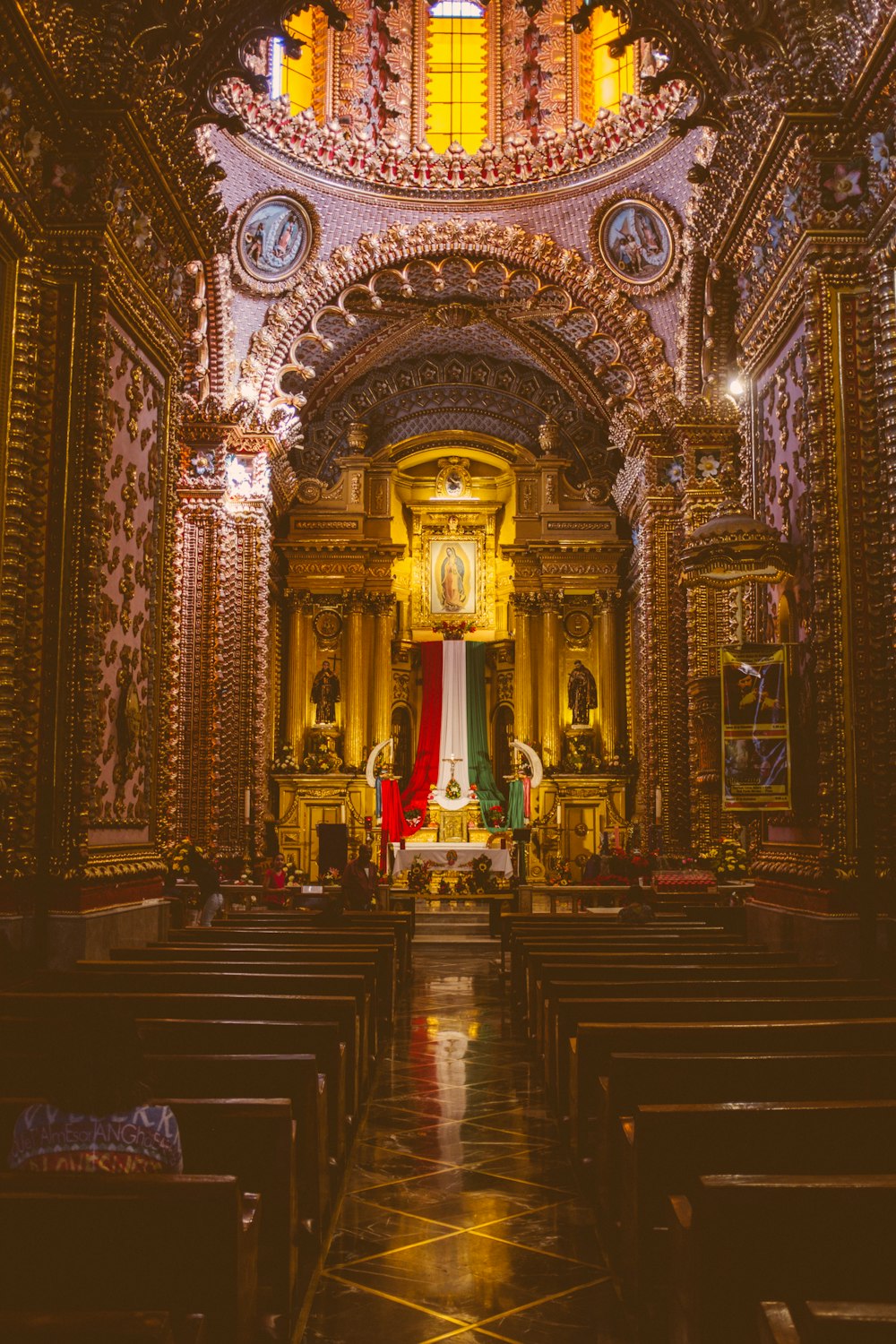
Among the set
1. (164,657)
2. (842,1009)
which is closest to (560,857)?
(164,657)

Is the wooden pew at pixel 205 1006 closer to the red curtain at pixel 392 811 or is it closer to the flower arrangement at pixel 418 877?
the flower arrangement at pixel 418 877

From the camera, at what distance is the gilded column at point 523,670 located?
77.0 ft

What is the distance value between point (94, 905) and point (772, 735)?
16.2 ft

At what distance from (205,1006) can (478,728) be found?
19628 millimetres

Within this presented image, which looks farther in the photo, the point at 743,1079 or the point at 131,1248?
the point at 743,1079

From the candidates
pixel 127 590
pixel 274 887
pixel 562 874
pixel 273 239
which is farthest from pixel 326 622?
pixel 127 590

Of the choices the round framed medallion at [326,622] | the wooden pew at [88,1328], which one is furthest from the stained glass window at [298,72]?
the wooden pew at [88,1328]

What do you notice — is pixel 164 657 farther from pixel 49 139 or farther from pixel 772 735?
pixel 772 735

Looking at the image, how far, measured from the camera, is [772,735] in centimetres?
863

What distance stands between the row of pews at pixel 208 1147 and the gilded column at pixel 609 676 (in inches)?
600

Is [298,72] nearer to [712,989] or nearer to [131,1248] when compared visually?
[712,989]

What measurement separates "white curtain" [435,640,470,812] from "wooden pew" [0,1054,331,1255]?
1980 cm

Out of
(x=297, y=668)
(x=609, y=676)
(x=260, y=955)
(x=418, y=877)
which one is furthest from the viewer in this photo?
(x=297, y=668)

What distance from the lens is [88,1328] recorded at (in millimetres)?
1935
